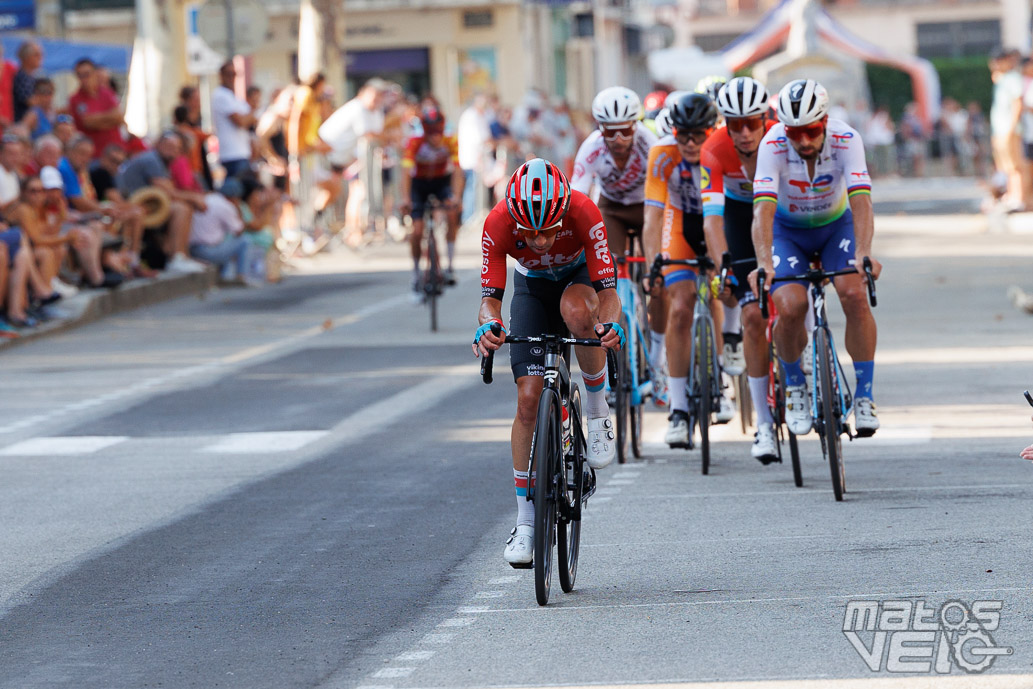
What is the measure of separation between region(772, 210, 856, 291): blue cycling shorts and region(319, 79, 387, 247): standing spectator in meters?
20.0

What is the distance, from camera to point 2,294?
17.9 metres

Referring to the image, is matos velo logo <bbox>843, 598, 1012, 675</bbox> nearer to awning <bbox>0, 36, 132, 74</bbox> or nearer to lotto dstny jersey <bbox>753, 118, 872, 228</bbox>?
lotto dstny jersey <bbox>753, 118, 872, 228</bbox>

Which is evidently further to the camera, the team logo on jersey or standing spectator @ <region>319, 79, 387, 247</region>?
standing spectator @ <region>319, 79, 387, 247</region>

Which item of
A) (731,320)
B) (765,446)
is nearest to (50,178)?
(731,320)

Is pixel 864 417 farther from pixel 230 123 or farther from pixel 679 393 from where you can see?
pixel 230 123

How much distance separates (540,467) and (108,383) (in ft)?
28.6

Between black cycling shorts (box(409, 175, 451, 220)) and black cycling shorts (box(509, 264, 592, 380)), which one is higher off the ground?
black cycling shorts (box(409, 175, 451, 220))

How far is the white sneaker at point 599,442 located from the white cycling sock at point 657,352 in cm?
331

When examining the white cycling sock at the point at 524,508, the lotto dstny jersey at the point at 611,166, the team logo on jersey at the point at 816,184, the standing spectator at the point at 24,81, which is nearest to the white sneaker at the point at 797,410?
the team logo on jersey at the point at 816,184

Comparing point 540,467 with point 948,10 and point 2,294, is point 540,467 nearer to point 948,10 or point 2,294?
point 2,294

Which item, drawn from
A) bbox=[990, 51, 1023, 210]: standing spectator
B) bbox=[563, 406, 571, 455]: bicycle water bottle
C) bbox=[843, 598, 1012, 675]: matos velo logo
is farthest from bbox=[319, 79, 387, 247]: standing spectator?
bbox=[843, 598, 1012, 675]: matos velo logo

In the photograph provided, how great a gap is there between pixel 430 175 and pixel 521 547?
1169cm

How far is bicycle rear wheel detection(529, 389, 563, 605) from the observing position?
23.9 feet

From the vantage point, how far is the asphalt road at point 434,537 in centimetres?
668
